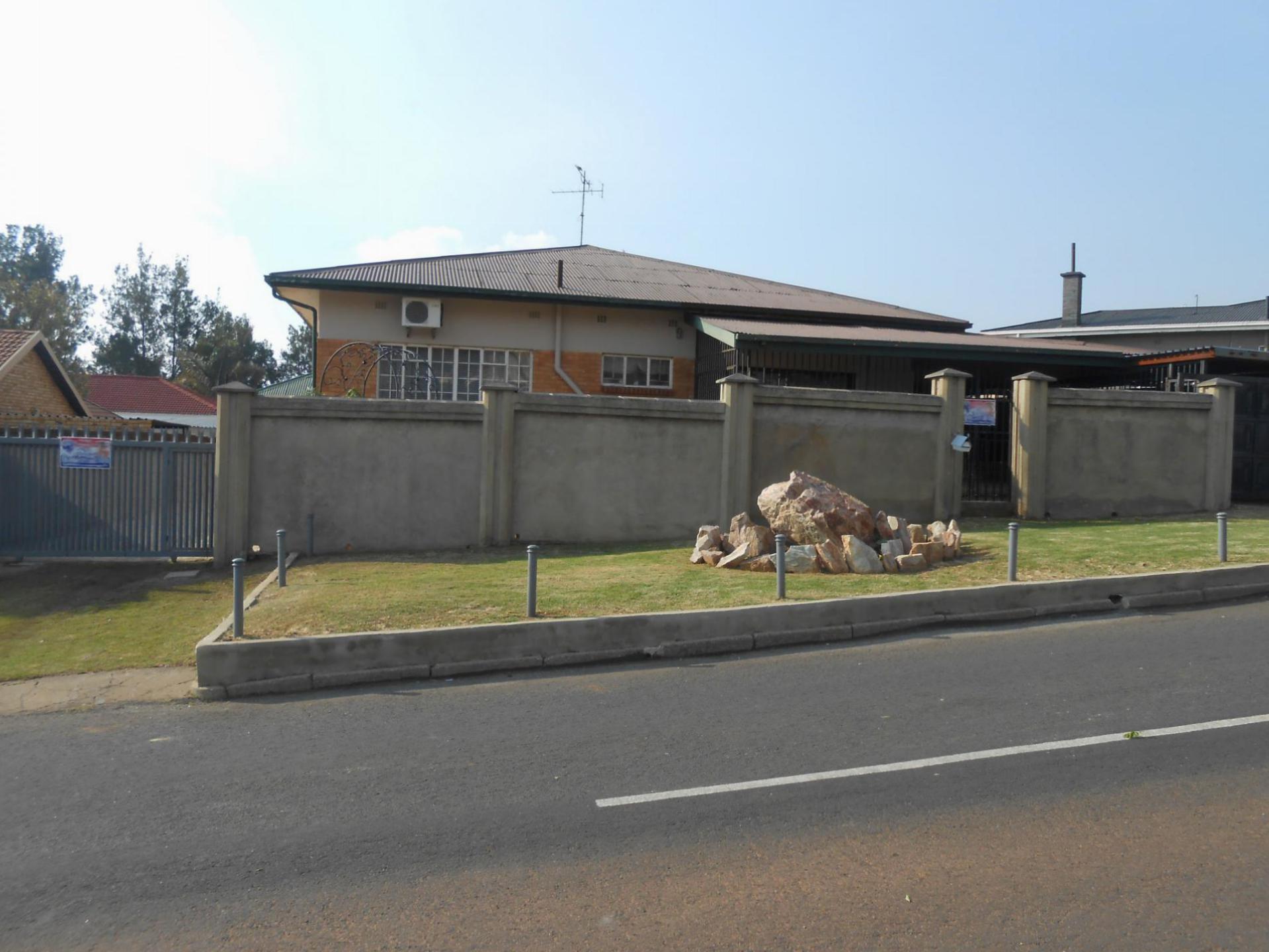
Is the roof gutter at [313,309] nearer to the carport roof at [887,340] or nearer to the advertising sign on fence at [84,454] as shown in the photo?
the advertising sign on fence at [84,454]

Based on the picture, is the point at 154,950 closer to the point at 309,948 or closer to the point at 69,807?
the point at 309,948

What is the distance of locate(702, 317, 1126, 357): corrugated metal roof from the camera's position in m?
18.2

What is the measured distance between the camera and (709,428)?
49.7 ft

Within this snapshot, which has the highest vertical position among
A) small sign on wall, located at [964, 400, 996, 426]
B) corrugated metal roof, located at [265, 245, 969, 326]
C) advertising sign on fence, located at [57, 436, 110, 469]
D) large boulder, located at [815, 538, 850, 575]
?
corrugated metal roof, located at [265, 245, 969, 326]

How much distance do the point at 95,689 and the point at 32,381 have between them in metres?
22.2

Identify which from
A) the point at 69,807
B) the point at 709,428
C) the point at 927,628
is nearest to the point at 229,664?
the point at 69,807

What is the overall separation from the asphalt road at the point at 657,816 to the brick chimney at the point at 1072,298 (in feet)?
104

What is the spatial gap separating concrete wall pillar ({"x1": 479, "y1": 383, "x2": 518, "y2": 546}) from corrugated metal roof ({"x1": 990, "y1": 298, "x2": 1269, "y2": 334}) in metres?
27.3

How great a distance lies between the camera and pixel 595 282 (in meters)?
22.7

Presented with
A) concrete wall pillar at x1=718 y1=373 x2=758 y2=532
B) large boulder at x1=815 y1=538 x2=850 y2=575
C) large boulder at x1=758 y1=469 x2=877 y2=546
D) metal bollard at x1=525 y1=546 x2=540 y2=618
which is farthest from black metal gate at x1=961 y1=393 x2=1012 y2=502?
metal bollard at x1=525 y1=546 x2=540 y2=618

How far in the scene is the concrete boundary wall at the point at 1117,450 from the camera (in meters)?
16.2

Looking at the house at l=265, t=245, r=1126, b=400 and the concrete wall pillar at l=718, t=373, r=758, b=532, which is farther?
the house at l=265, t=245, r=1126, b=400

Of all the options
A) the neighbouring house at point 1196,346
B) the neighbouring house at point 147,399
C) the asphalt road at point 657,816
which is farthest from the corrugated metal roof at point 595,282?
the neighbouring house at point 147,399

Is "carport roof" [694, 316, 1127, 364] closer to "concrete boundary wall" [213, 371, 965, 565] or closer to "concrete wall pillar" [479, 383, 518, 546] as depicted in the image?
"concrete boundary wall" [213, 371, 965, 565]
